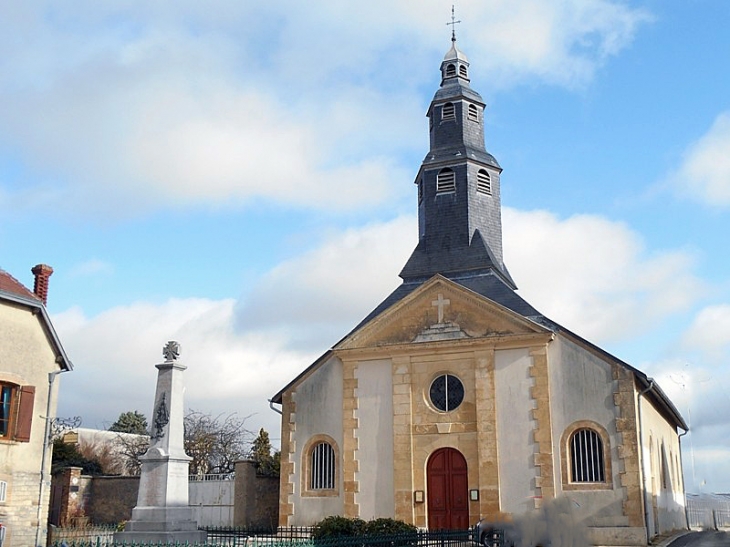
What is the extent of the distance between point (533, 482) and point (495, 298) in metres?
5.07

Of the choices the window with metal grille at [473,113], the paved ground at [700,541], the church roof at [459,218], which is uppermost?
the window with metal grille at [473,113]

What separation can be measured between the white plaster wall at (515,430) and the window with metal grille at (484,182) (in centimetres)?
587

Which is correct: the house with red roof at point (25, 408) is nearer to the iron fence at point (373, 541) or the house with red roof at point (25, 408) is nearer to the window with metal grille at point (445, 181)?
the iron fence at point (373, 541)

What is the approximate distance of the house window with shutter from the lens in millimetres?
18766

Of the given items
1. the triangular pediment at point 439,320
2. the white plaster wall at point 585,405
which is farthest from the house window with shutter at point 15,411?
the white plaster wall at point 585,405

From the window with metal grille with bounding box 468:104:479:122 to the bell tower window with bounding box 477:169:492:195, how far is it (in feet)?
7.16

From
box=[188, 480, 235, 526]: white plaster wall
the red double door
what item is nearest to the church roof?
box=[188, 480, 235, 526]: white plaster wall

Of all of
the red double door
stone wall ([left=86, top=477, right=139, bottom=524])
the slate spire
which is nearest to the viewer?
the red double door

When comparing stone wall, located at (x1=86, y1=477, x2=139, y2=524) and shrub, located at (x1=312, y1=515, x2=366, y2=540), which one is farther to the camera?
stone wall, located at (x1=86, y1=477, x2=139, y2=524)

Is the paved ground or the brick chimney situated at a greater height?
the brick chimney

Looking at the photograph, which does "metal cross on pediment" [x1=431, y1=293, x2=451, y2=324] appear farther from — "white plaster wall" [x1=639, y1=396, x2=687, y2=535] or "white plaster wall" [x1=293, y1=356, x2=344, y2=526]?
"white plaster wall" [x1=639, y1=396, x2=687, y2=535]

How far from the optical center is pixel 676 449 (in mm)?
29688

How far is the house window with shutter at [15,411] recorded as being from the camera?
61.6ft

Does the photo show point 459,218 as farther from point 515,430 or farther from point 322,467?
point 322,467
